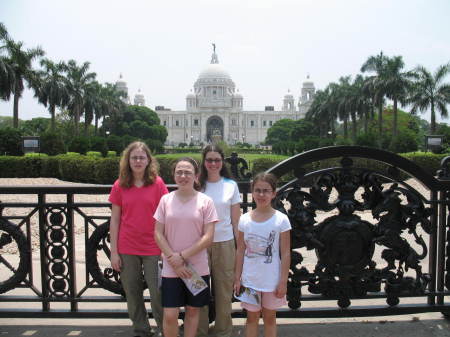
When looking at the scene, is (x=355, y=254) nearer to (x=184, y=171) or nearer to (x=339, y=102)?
(x=184, y=171)

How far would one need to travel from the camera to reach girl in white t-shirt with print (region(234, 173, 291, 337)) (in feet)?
9.09

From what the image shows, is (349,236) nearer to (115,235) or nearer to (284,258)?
(284,258)

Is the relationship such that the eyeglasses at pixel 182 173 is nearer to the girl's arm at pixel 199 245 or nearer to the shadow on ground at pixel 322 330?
the girl's arm at pixel 199 245

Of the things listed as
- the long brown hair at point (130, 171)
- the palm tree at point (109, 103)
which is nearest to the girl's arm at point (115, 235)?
the long brown hair at point (130, 171)

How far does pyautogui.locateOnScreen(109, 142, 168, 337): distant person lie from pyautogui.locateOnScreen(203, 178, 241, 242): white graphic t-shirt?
1.24ft

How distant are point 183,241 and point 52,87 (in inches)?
1407

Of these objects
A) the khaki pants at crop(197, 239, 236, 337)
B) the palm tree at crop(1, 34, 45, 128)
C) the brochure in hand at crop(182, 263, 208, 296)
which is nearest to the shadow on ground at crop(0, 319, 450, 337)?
the khaki pants at crop(197, 239, 236, 337)

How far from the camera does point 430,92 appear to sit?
29.8 meters

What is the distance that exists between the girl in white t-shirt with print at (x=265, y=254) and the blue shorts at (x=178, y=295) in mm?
252

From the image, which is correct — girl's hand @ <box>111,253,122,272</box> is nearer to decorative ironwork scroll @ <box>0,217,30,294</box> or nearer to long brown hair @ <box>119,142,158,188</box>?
long brown hair @ <box>119,142,158,188</box>

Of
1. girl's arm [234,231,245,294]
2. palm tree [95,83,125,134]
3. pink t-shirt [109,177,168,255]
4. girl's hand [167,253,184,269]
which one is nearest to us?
girl's hand [167,253,184,269]

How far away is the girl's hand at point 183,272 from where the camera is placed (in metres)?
2.71

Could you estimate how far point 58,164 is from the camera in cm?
1783

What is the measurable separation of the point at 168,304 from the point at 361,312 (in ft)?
5.55
